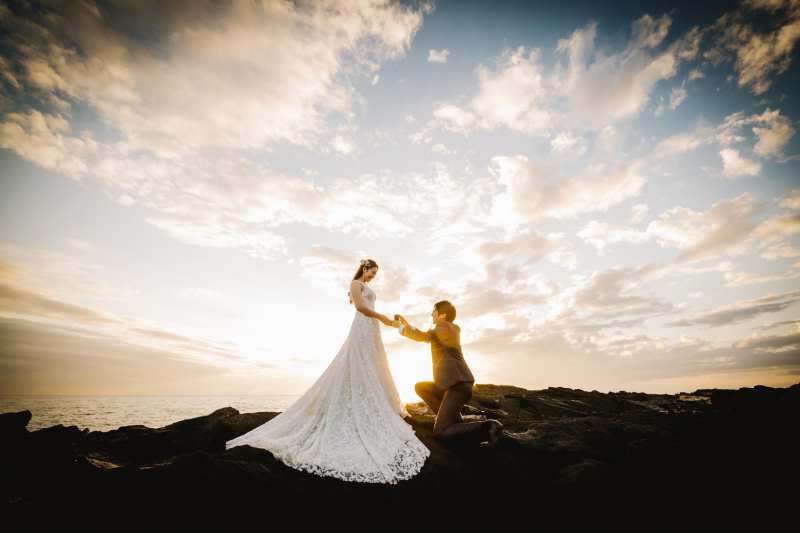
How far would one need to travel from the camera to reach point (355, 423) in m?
5.59

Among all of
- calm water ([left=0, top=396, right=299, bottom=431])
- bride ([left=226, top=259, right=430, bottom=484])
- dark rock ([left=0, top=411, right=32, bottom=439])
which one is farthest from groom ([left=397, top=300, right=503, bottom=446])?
calm water ([left=0, top=396, right=299, bottom=431])

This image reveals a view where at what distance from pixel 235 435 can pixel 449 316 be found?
544cm

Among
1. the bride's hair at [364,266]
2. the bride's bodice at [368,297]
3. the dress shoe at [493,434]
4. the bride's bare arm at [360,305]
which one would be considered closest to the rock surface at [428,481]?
the dress shoe at [493,434]

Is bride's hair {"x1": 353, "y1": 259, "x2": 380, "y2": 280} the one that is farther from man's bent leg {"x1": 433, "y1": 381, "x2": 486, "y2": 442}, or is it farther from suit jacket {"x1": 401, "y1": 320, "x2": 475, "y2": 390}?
man's bent leg {"x1": 433, "y1": 381, "x2": 486, "y2": 442}

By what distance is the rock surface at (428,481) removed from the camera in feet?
10.6

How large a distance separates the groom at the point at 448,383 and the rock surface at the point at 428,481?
0.34m

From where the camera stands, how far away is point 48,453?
16.8 ft

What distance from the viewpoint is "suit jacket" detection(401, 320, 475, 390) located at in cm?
593

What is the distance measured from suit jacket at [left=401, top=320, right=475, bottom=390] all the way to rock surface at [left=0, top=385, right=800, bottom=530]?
4.07ft

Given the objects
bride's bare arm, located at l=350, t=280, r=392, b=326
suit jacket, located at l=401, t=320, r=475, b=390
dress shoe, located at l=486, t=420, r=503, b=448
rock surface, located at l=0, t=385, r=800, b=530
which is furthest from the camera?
bride's bare arm, located at l=350, t=280, r=392, b=326

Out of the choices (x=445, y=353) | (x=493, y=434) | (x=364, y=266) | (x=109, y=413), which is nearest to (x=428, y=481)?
(x=493, y=434)

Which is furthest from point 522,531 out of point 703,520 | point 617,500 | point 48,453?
point 48,453

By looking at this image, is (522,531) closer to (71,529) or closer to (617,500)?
(617,500)

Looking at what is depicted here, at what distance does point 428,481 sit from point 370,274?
4279 mm
